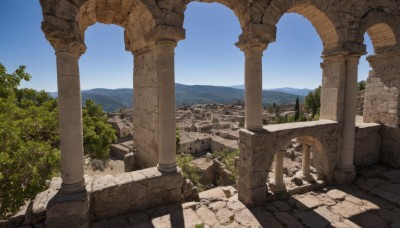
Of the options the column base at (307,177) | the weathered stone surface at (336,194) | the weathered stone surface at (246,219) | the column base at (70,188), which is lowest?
the weathered stone surface at (246,219)

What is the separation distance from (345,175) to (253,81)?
4.58m

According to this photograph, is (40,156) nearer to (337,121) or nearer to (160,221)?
(160,221)

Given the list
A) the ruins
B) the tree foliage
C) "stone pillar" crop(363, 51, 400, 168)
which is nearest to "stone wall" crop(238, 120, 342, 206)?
the ruins

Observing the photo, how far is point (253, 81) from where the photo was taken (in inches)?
250

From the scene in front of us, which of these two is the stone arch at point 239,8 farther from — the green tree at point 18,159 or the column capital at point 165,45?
the green tree at point 18,159

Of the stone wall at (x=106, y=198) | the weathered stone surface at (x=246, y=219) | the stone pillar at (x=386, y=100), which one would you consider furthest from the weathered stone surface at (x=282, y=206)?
the stone pillar at (x=386, y=100)

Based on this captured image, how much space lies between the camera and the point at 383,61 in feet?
28.6

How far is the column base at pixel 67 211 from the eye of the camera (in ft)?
14.4

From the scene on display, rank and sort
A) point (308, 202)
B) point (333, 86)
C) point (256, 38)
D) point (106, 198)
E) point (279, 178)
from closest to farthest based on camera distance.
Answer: point (106, 198)
point (256, 38)
point (308, 202)
point (279, 178)
point (333, 86)

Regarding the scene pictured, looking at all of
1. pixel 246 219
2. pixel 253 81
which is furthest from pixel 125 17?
pixel 246 219

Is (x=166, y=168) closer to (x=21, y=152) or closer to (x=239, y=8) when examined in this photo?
(x=239, y=8)

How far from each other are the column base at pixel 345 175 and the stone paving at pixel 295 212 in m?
0.28

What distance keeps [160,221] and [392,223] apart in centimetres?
567

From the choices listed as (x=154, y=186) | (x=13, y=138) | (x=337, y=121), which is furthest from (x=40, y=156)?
(x=337, y=121)
